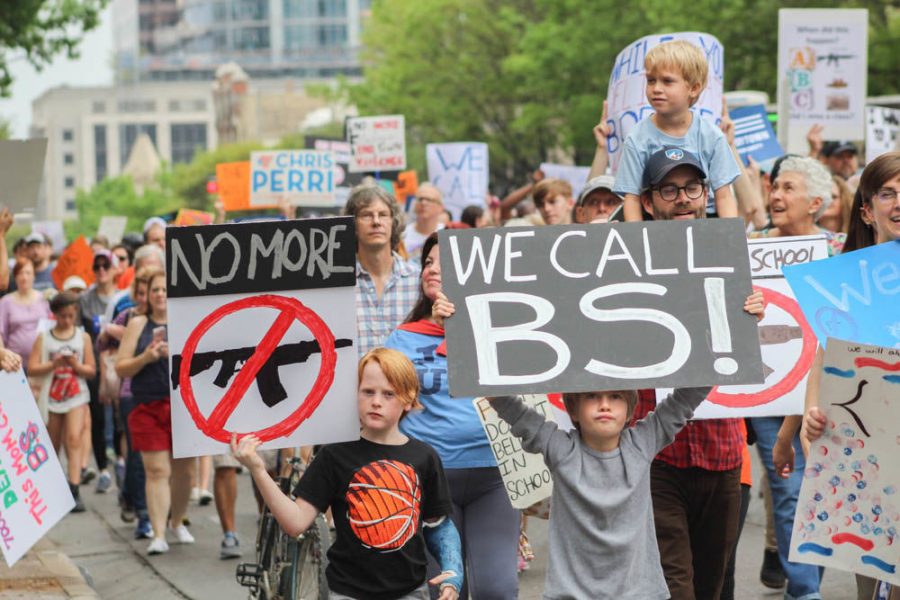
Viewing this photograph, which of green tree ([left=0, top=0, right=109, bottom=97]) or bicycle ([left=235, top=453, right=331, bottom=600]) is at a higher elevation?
green tree ([left=0, top=0, right=109, bottom=97])

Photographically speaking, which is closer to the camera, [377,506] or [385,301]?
[377,506]

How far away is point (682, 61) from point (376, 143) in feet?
42.8

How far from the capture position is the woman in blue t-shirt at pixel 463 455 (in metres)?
5.71

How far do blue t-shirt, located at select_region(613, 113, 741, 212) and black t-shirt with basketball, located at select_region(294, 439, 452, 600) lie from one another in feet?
4.22

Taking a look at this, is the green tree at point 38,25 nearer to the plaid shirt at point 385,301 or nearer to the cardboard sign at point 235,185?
the cardboard sign at point 235,185

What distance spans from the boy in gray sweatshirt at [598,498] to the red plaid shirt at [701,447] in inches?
25.3

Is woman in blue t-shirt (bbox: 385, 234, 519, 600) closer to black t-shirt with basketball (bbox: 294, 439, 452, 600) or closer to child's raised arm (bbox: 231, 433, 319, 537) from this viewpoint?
black t-shirt with basketball (bbox: 294, 439, 452, 600)

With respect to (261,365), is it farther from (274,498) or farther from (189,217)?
(189,217)

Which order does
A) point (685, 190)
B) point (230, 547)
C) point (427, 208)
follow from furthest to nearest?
1. point (427, 208)
2. point (230, 547)
3. point (685, 190)

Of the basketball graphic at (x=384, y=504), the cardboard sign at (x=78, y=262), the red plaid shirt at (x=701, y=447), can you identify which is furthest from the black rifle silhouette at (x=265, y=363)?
the cardboard sign at (x=78, y=262)

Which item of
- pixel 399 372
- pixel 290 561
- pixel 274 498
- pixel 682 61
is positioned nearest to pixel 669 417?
pixel 399 372

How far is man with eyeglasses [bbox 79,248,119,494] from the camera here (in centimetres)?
1289

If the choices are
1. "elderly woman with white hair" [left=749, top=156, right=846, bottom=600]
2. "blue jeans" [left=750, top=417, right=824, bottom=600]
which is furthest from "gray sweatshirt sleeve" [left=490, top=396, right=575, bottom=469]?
"elderly woman with white hair" [left=749, top=156, right=846, bottom=600]

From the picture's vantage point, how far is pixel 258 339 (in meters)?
5.18
